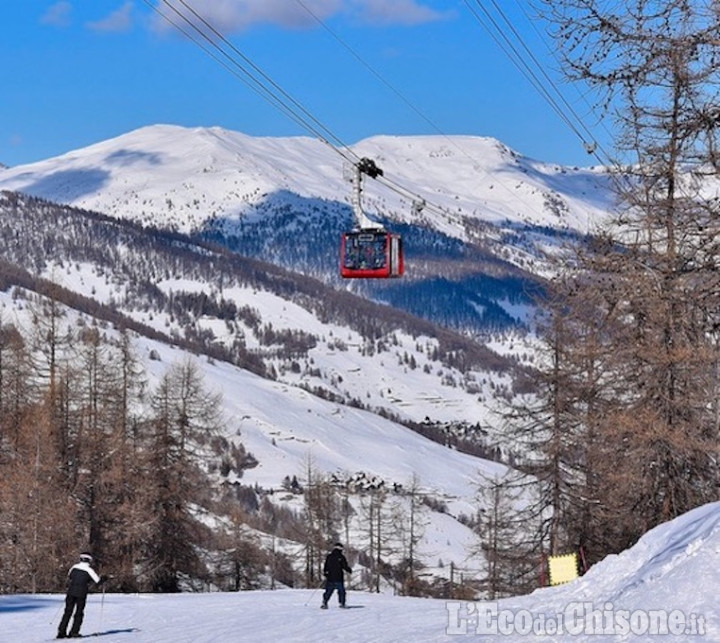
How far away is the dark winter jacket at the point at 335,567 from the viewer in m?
25.8

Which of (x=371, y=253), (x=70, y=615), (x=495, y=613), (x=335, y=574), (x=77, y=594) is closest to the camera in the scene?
(x=495, y=613)

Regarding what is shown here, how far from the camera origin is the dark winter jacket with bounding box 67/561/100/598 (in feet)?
68.7

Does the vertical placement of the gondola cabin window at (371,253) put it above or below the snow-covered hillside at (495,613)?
above

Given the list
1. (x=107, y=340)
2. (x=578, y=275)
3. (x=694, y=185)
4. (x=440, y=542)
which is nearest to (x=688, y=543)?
(x=694, y=185)

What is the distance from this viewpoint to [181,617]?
2433 cm

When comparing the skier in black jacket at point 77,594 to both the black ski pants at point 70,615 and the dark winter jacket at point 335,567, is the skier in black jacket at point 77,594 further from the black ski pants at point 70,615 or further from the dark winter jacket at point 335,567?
the dark winter jacket at point 335,567

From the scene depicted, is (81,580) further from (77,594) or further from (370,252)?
(370,252)

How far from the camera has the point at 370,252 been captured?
2891 centimetres

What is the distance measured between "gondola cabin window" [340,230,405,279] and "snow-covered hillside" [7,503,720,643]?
828 centimetres

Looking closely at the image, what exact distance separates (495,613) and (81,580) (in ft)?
27.4

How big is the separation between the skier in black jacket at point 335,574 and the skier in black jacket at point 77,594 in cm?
608

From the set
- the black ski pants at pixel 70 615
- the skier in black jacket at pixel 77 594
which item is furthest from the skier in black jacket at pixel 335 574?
the black ski pants at pixel 70 615

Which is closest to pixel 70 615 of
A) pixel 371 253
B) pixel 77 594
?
pixel 77 594

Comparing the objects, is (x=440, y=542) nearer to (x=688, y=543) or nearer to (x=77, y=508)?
(x=77, y=508)
